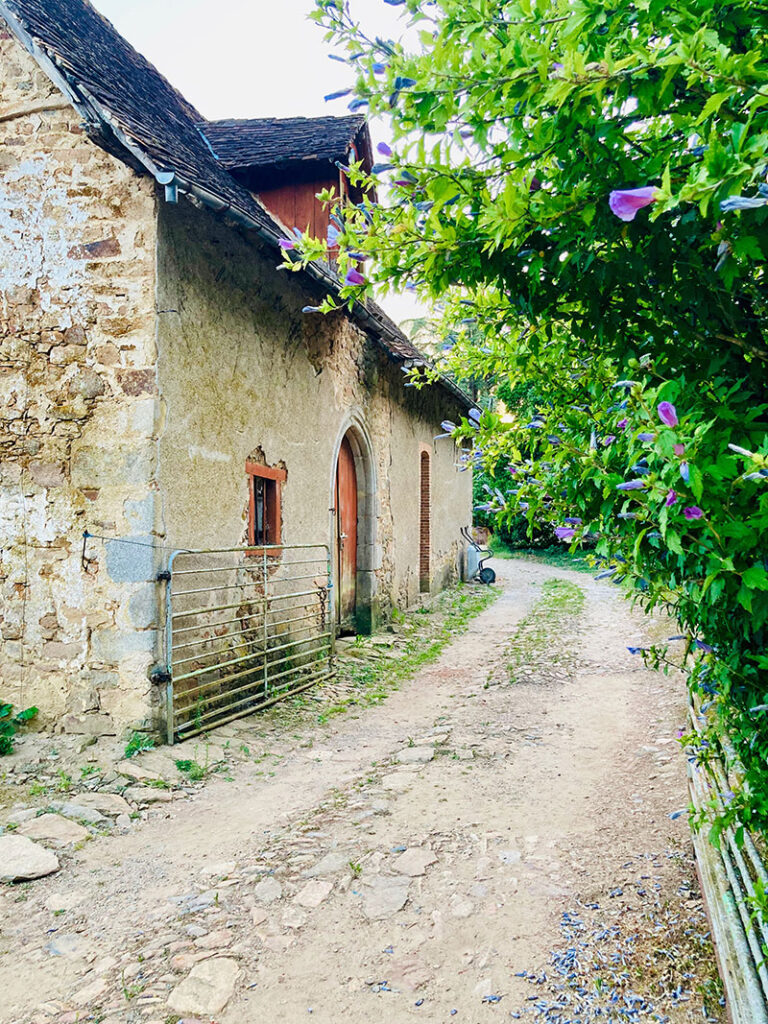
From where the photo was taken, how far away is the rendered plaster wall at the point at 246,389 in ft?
18.0

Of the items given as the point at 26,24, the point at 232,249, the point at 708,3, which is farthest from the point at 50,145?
the point at 708,3

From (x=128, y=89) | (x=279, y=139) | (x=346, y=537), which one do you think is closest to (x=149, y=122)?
(x=128, y=89)

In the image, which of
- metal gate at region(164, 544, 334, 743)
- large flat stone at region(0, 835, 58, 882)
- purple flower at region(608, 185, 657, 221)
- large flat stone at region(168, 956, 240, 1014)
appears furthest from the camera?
metal gate at region(164, 544, 334, 743)

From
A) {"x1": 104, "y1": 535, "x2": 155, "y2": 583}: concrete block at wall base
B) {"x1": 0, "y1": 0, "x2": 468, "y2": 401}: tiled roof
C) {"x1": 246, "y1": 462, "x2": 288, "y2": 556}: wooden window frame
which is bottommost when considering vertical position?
{"x1": 104, "y1": 535, "x2": 155, "y2": 583}: concrete block at wall base

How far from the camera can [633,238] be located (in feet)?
5.86

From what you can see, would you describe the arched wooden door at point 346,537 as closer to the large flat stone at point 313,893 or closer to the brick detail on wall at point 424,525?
the brick detail on wall at point 424,525

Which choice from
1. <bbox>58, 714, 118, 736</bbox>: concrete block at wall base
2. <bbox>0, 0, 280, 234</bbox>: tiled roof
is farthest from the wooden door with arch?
<bbox>58, 714, 118, 736</bbox>: concrete block at wall base

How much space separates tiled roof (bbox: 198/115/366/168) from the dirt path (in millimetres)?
5739

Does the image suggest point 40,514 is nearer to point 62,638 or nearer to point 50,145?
point 62,638

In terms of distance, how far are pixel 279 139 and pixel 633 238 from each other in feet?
24.8

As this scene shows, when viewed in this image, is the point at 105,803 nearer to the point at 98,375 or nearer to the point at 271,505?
the point at 98,375

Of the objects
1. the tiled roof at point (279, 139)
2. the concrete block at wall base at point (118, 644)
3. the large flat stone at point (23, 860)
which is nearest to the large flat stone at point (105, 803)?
the large flat stone at point (23, 860)

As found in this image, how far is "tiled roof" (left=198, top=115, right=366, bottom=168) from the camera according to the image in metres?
7.37

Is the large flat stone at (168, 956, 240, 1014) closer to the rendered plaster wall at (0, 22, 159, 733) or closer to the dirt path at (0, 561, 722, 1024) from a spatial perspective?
the dirt path at (0, 561, 722, 1024)
